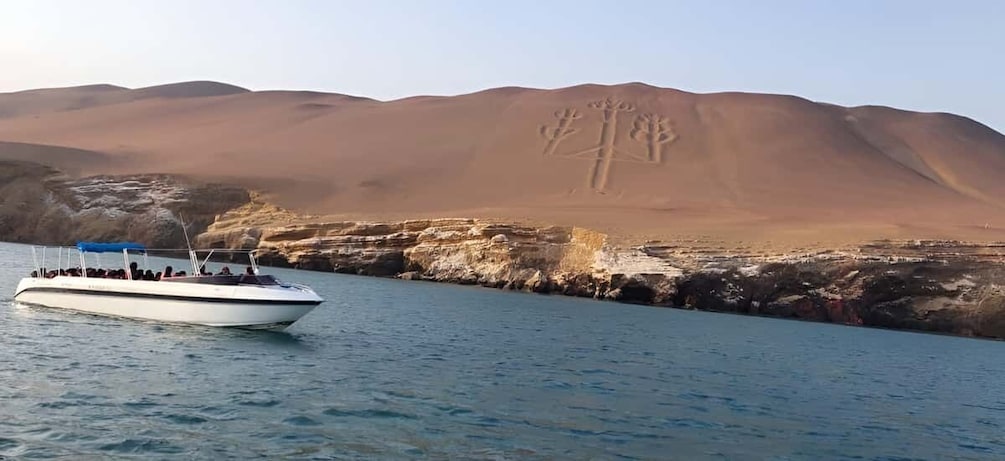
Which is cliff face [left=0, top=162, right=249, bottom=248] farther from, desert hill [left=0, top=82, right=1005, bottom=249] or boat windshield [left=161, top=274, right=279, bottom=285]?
boat windshield [left=161, top=274, right=279, bottom=285]

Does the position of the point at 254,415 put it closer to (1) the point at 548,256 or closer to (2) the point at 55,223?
(1) the point at 548,256

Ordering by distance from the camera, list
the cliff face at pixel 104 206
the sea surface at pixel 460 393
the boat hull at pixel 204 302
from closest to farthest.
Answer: the sea surface at pixel 460 393, the boat hull at pixel 204 302, the cliff face at pixel 104 206

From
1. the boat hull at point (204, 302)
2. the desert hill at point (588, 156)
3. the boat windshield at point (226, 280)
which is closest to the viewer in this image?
the boat hull at point (204, 302)

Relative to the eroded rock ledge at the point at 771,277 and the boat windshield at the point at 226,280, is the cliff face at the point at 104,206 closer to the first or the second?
the eroded rock ledge at the point at 771,277

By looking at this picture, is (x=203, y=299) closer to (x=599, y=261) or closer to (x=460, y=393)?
(x=460, y=393)

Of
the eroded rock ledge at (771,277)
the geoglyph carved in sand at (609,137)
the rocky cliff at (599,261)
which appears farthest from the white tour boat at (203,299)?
the geoglyph carved in sand at (609,137)

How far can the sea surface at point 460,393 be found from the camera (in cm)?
1280

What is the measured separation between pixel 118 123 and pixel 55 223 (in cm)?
5062

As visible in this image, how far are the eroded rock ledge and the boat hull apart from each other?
2299 centimetres

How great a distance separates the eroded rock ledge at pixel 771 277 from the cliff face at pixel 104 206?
18.2 m

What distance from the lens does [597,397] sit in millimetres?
17625

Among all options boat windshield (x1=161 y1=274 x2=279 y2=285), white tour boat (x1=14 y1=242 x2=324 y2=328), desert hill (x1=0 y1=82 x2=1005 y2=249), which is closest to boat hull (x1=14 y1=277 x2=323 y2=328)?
white tour boat (x1=14 y1=242 x2=324 y2=328)

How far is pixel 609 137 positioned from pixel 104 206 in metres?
43.6

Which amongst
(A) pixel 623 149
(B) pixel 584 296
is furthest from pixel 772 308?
(A) pixel 623 149
